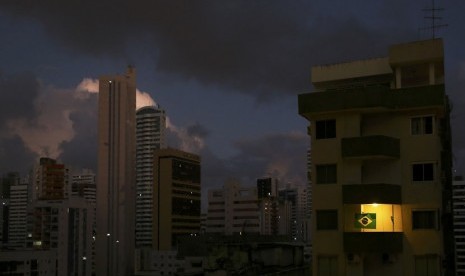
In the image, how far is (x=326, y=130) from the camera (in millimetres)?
25547

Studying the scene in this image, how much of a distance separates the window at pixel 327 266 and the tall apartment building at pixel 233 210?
124199 mm

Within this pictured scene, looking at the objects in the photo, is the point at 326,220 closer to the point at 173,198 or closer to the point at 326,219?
the point at 326,219

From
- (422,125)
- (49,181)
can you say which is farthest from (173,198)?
(422,125)

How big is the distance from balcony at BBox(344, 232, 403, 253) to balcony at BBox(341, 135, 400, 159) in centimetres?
299

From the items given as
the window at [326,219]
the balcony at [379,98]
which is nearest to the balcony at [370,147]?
the balcony at [379,98]

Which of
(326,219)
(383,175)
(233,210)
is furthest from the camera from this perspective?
(233,210)

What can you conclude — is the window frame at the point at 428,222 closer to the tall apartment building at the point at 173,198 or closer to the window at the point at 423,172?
the window at the point at 423,172

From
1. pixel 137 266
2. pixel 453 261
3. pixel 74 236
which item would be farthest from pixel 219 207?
pixel 453 261

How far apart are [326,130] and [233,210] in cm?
12817

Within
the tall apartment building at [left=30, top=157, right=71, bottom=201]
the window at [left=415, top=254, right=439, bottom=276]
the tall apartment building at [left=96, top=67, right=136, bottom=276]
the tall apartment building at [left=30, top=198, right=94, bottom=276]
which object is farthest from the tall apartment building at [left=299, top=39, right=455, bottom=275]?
the tall apartment building at [left=30, top=157, right=71, bottom=201]

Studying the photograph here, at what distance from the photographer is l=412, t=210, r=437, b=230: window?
2386cm

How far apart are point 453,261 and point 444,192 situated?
3.63 m

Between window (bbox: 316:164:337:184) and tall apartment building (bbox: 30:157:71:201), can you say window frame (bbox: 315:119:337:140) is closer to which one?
window (bbox: 316:164:337:184)

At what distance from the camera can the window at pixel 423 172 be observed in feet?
79.4
